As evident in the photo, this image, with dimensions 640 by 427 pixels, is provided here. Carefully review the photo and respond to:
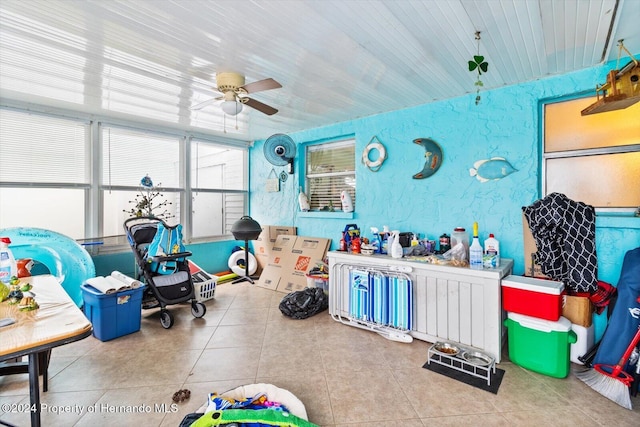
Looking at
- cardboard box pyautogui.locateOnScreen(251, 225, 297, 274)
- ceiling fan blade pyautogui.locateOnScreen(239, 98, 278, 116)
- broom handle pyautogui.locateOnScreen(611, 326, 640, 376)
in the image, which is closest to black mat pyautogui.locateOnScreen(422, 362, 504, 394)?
broom handle pyautogui.locateOnScreen(611, 326, 640, 376)

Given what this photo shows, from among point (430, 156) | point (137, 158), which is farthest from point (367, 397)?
point (137, 158)

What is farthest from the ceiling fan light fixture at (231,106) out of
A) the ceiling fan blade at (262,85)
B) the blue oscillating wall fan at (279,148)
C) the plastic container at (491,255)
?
the plastic container at (491,255)

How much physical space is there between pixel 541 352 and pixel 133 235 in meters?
4.04

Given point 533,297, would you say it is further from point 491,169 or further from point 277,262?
point 277,262

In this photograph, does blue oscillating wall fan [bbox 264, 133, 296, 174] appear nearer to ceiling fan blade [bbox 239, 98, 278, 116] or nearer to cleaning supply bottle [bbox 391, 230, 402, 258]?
ceiling fan blade [bbox 239, 98, 278, 116]

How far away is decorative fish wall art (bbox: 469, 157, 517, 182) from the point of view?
2797 millimetres

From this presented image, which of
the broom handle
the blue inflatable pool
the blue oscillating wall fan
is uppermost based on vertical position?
the blue oscillating wall fan

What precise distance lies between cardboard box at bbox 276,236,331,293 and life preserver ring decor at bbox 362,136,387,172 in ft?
4.26

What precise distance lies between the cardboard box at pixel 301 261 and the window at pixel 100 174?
1758mm

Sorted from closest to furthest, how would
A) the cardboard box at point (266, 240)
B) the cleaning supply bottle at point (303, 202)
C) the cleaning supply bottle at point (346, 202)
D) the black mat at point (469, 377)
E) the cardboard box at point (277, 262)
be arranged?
the black mat at point (469, 377) → the cleaning supply bottle at point (346, 202) → the cardboard box at point (277, 262) → the cleaning supply bottle at point (303, 202) → the cardboard box at point (266, 240)

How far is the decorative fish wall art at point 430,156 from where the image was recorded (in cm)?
321

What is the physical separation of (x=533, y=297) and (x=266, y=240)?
153 inches

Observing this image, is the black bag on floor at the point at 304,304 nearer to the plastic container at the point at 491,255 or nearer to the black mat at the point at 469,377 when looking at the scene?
the black mat at the point at 469,377

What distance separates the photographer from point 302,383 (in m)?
2.05
